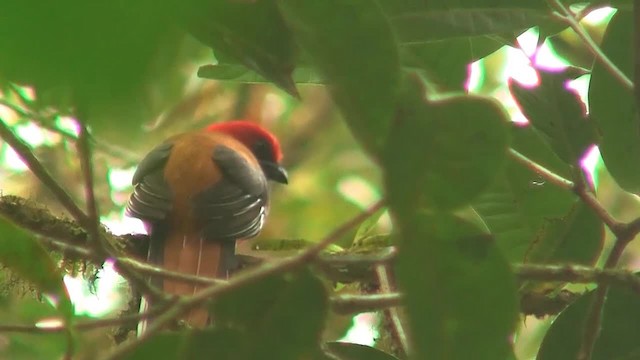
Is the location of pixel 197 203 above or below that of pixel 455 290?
above

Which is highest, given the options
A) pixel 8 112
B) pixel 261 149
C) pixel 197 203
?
pixel 261 149

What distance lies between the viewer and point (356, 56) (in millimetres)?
479

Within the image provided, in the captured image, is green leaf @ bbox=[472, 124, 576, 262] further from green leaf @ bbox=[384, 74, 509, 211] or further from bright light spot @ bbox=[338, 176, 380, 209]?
bright light spot @ bbox=[338, 176, 380, 209]

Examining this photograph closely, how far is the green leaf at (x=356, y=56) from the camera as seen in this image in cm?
45

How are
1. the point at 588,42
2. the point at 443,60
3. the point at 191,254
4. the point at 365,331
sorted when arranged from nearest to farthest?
1. the point at 588,42
2. the point at 443,60
3. the point at 365,331
4. the point at 191,254

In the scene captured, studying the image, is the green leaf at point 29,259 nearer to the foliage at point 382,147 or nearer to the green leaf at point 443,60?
the foliage at point 382,147

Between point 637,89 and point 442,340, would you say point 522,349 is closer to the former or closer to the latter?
point 637,89

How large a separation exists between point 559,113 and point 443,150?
463mm

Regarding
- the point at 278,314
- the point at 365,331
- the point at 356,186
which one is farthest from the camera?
the point at 356,186

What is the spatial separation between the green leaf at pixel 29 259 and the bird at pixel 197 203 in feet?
4.08

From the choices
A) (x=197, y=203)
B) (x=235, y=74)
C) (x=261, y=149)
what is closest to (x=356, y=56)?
(x=235, y=74)

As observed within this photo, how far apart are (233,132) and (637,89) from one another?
276 cm

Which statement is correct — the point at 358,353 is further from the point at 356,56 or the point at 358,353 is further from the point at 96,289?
the point at 96,289

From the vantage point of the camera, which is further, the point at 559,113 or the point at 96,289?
the point at 96,289
